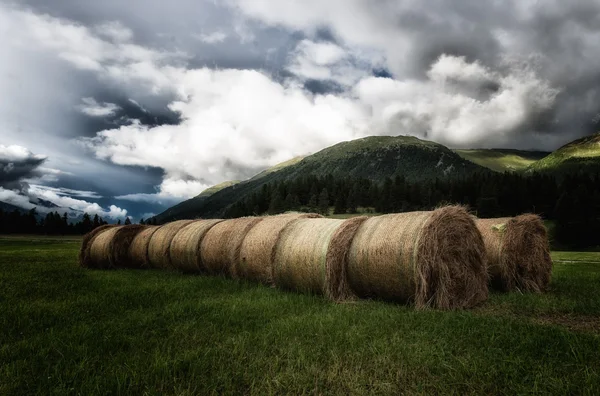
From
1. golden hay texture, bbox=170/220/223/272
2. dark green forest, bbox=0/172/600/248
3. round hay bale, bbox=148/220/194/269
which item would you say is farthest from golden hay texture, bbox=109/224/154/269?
dark green forest, bbox=0/172/600/248

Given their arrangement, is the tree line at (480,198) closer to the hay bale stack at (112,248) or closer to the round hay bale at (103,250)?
the hay bale stack at (112,248)

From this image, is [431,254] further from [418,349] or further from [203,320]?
[203,320]

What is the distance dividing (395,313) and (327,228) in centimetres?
309

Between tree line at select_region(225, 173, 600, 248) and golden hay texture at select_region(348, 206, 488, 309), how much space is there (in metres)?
74.9

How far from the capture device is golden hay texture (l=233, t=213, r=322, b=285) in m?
10.1

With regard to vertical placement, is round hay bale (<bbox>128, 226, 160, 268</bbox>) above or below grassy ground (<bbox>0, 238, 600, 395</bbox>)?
above

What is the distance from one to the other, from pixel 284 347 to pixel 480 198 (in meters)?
95.2

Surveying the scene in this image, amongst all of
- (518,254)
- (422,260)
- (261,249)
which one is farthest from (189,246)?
(518,254)

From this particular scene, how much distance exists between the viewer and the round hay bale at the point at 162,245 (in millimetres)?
14016

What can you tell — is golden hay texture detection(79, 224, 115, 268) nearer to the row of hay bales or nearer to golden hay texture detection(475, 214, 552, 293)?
the row of hay bales

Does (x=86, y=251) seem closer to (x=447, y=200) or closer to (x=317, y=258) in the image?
(x=317, y=258)

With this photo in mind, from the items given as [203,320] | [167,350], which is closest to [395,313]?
[203,320]

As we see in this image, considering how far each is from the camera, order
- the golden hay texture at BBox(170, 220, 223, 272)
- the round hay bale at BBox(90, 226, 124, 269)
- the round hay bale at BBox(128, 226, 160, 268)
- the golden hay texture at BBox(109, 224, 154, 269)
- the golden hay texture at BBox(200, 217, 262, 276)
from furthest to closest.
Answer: the round hay bale at BBox(128, 226, 160, 268)
the golden hay texture at BBox(109, 224, 154, 269)
the round hay bale at BBox(90, 226, 124, 269)
the golden hay texture at BBox(170, 220, 223, 272)
the golden hay texture at BBox(200, 217, 262, 276)

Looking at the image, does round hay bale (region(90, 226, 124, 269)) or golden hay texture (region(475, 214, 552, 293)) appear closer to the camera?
golden hay texture (region(475, 214, 552, 293))
